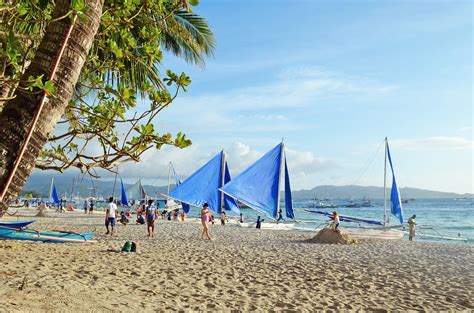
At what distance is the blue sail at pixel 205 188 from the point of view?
1072 inches

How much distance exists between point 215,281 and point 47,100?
5529mm

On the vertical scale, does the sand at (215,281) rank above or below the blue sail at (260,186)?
below

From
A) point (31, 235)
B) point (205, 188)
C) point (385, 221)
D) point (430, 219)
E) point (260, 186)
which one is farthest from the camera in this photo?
point (430, 219)

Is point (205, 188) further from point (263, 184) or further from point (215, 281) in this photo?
point (215, 281)

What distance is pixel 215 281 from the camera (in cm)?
755

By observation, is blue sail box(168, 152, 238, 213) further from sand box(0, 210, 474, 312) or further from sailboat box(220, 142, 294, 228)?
sand box(0, 210, 474, 312)

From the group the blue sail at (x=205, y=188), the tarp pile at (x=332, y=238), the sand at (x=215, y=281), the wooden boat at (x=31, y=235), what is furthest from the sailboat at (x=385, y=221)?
the wooden boat at (x=31, y=235)

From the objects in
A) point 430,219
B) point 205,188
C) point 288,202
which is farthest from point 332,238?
point 430,219

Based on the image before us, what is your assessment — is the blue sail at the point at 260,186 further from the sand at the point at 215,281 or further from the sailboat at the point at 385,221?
the sand at the point at 215,281

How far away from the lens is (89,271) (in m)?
7.56

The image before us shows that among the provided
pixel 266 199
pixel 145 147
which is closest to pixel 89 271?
pixel 145 147

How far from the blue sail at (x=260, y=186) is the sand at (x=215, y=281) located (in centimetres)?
1157

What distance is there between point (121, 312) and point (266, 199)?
19.5 metres

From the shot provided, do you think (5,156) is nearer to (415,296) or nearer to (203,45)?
(415,296)
